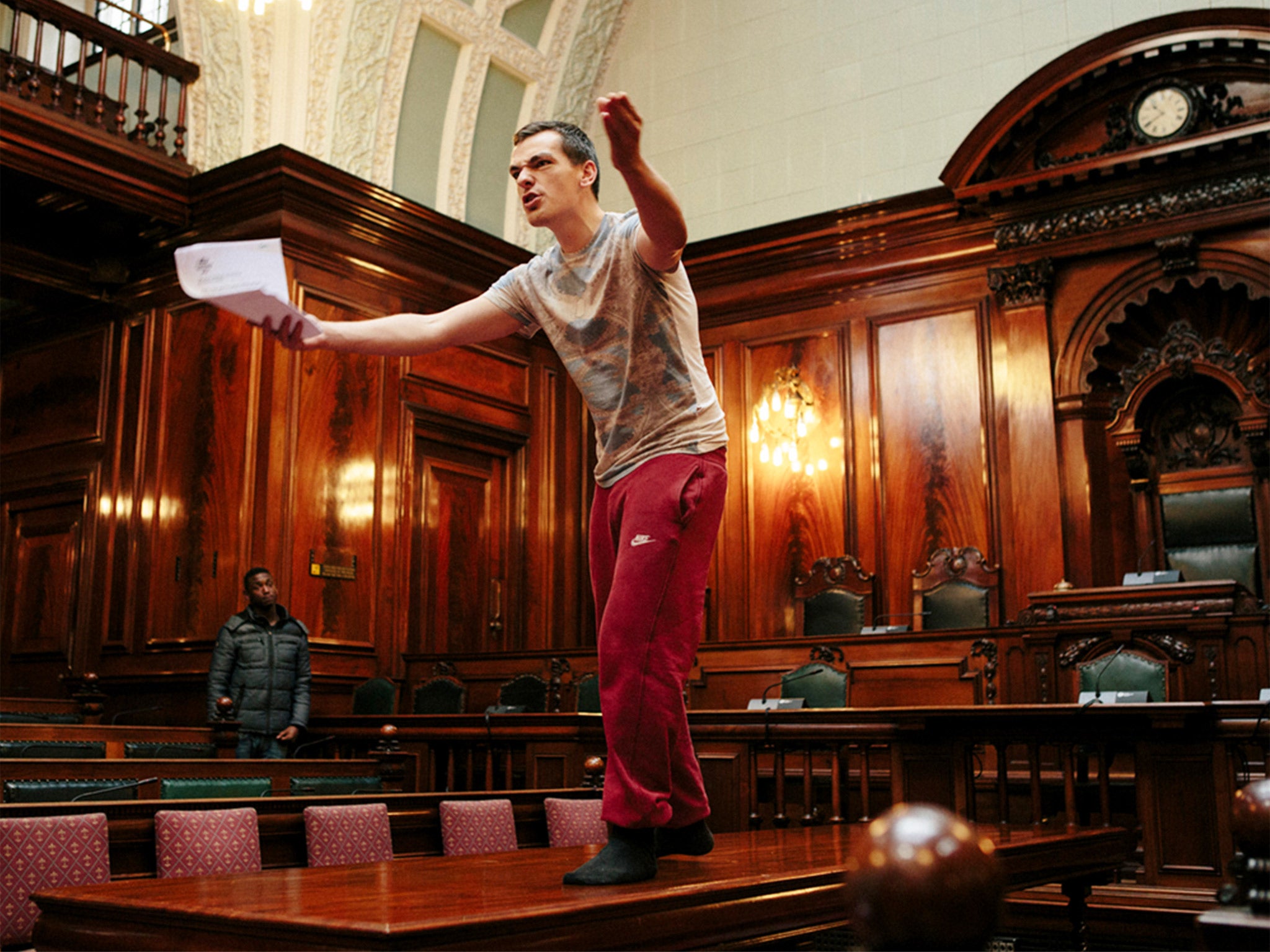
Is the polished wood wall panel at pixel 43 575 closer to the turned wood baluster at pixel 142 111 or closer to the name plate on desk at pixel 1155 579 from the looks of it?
the turned wood baluster at pixel 142 111

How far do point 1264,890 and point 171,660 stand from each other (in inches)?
313

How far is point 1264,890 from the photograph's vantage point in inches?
51.7

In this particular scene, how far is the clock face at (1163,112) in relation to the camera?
8203 millimetres

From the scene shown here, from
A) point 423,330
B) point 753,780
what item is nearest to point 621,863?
point 423,330

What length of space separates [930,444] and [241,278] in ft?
24.4

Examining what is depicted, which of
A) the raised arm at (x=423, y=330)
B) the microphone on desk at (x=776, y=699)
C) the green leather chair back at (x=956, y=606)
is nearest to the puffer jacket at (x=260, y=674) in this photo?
the microphone on desk at (x=776, y=699)

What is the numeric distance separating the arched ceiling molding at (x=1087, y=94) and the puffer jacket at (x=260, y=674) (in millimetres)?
5447

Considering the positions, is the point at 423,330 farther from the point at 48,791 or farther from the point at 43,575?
the point at 43,575

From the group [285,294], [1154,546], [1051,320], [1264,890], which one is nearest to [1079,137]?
[1051,320]

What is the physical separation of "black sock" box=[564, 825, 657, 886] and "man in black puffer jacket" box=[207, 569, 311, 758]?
494 cm

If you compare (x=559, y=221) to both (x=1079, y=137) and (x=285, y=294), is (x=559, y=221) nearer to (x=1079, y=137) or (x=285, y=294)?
(x=285, y=294)

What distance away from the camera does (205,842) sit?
2959 mm

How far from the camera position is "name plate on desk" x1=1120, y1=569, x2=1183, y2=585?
21.7ft

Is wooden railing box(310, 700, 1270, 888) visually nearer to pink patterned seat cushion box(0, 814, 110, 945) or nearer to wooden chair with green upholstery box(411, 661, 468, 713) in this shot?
pink patterned seat cushion box(0, 814, 110, 945)
